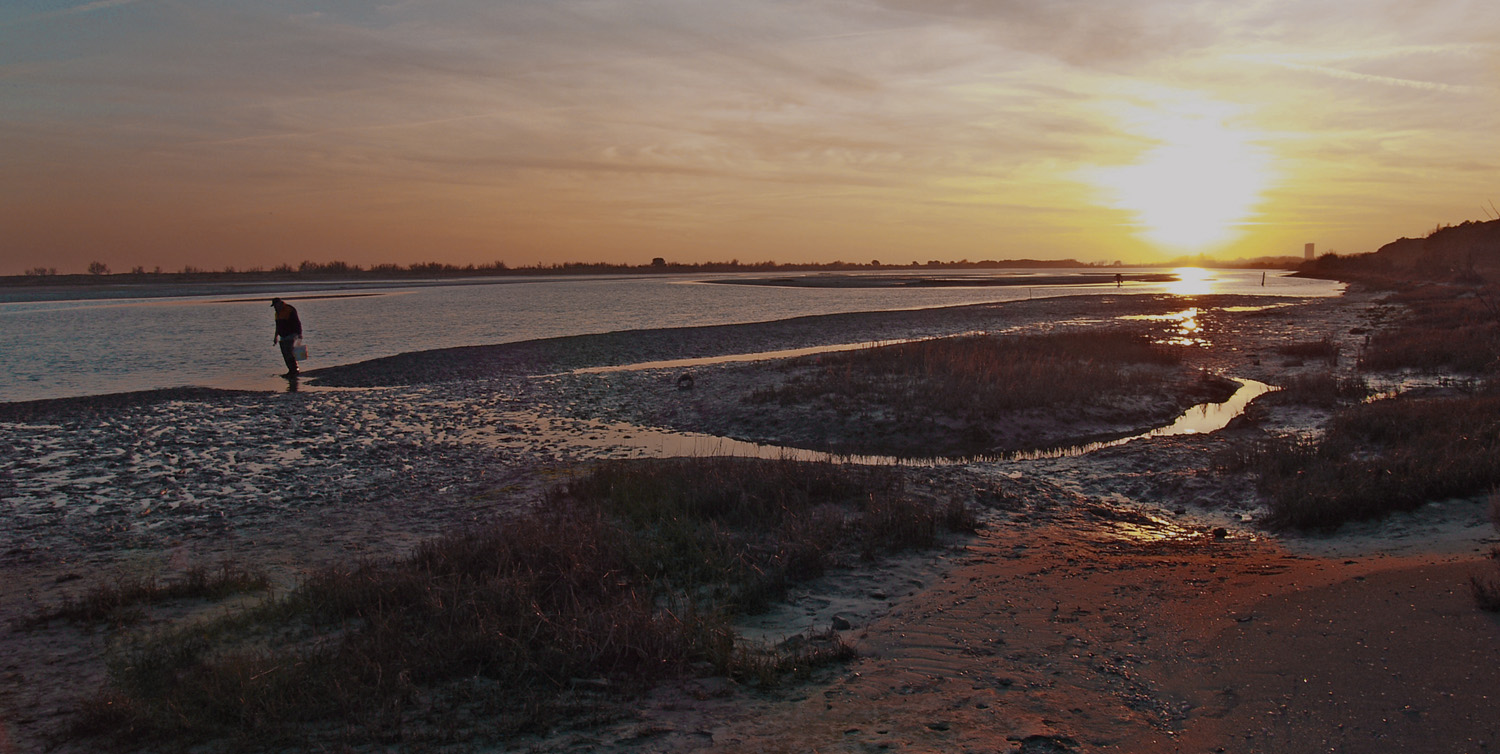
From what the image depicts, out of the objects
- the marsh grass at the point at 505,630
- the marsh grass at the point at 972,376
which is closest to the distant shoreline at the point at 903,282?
the marsh grass at the point at 972,376

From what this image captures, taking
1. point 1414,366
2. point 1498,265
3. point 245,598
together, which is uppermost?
point 1498,265

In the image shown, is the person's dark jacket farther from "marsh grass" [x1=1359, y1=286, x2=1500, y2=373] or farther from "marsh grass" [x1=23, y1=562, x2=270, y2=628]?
"marsh grass" [x1=1359, y1=286, x2=1500, y2=373]

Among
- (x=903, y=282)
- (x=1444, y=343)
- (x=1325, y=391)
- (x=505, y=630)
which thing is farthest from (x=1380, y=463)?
(x=903, y=282)

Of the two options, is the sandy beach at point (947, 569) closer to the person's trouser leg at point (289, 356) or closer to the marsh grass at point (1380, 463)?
the marsh grass at point (1380, 463)

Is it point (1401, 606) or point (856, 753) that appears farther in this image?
point (1401, 606)

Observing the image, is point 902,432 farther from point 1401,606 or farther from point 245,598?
point 245,598

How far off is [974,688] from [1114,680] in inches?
41.4

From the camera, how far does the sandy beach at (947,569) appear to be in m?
5.47

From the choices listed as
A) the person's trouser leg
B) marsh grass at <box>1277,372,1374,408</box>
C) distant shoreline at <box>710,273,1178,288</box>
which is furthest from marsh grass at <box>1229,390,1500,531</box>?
distant shoreline at <box>710,273,1178,288</box>

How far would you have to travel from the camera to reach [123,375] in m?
25.9

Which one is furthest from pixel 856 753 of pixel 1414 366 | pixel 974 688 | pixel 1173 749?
pixel 1414 366

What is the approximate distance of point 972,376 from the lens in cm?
1983

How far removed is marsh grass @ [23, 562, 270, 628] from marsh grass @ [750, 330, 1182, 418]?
485 inches

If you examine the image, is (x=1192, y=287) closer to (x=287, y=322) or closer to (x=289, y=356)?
(x=287, y=322)
